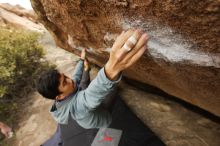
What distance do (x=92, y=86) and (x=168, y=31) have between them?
75cm

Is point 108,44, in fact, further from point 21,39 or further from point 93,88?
point 21,39

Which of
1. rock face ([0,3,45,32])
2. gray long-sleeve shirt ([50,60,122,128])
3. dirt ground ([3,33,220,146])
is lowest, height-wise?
dirt ground ([3,33,220,146])

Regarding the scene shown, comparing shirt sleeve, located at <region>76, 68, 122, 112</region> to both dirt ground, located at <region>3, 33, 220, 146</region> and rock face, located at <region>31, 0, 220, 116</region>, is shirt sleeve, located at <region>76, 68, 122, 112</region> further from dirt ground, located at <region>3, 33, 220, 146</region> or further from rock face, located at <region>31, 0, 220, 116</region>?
dirt ground, located at <region>3, 33, 220, 146</region>

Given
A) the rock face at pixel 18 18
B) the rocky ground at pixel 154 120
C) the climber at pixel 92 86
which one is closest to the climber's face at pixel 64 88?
the climber at pixel 92 86

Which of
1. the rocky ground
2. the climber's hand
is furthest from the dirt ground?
the climber's hand

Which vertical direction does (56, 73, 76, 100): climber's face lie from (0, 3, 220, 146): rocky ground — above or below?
above

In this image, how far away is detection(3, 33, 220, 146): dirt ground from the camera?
4.56m

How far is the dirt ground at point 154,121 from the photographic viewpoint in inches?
180

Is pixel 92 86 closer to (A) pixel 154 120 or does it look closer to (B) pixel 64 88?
(B) pixel 64 88

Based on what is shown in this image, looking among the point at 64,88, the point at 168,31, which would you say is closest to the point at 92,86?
the point at 168,31

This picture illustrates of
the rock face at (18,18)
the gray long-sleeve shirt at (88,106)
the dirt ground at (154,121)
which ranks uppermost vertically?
the gray long-sleeve shirt at (88,106)

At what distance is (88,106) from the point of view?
2574 mm

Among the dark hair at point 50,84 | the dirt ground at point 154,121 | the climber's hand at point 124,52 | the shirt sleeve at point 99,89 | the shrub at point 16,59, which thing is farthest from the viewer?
the shrub at point 16,59

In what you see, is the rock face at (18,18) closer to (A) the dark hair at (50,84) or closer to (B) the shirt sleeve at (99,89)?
(A) the dark hair at (50,84)
